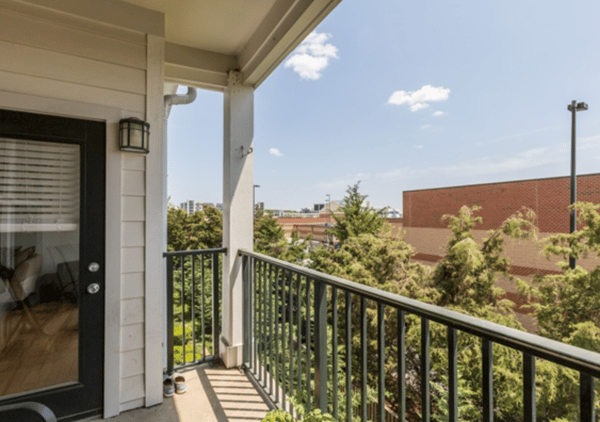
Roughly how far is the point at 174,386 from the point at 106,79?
213 cm

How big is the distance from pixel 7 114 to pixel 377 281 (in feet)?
23.3

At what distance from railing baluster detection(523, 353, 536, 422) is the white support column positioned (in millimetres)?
2243

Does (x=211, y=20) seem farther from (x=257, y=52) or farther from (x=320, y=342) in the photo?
(x=320, y=342)

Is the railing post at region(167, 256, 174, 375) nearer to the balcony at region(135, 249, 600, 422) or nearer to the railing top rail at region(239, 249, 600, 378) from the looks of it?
the balcony at region(135, 249, 600, 422)

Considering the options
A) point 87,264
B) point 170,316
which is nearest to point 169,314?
point 170,316

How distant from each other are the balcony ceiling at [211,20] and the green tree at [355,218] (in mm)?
8687

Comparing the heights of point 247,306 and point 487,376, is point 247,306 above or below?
below

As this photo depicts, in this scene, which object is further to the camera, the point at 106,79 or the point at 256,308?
the point at 256,308

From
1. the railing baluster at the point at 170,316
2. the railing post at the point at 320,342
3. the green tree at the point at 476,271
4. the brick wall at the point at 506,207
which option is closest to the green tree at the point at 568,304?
the green tree at the point at 476,271

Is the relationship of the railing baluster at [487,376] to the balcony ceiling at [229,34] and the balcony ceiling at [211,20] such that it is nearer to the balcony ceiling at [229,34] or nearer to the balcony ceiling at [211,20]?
the balcony ceiling at [229,34]

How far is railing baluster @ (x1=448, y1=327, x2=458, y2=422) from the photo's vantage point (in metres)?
0.96

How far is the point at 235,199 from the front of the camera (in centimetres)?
277

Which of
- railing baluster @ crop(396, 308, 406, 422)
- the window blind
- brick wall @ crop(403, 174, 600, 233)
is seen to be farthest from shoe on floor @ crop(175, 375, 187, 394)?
brick wall @ crop(403, 174, 600, 233)

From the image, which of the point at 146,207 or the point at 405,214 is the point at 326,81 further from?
the point at 146,207
